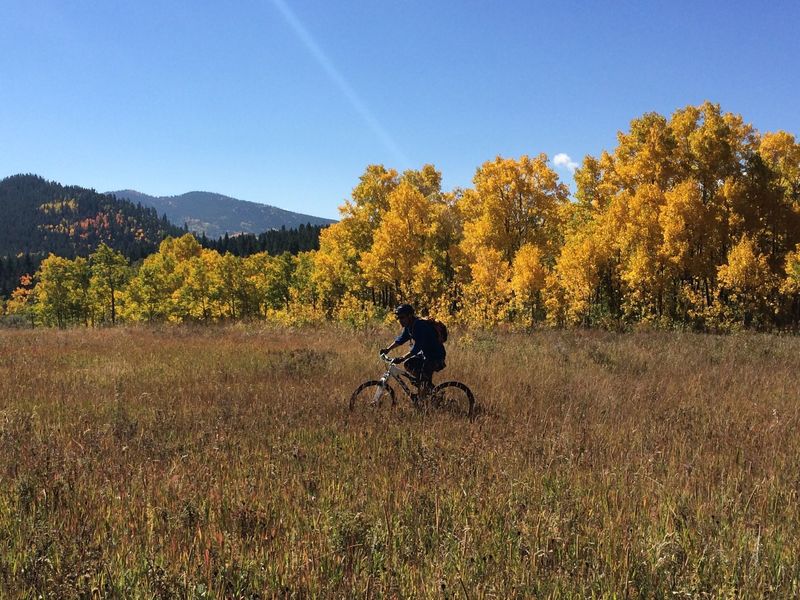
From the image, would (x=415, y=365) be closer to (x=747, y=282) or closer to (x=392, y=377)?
(x=392, y=377)

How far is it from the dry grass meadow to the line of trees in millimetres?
15852

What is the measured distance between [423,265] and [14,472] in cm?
2558

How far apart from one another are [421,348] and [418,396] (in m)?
0.81

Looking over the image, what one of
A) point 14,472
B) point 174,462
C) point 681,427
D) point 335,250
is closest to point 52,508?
point 174,462

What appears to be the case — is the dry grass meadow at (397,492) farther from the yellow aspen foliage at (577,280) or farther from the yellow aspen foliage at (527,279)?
the yellow aspen foliage at (577,280)

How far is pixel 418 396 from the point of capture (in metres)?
7.56

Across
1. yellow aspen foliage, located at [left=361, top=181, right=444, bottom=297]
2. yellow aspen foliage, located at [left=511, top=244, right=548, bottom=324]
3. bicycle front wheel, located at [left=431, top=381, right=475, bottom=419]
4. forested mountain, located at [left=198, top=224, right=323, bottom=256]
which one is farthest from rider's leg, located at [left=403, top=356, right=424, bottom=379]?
forested mountain, located at [left=198, top=224, right=323, bottom=256]

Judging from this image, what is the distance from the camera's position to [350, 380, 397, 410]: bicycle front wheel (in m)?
7.52

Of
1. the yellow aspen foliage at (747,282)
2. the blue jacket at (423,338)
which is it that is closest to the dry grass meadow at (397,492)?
the blue jacket at (423,338)

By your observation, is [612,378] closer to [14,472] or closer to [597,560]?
[597,560]

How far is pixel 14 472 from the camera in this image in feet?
15.6

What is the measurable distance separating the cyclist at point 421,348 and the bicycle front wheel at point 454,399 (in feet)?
0.91

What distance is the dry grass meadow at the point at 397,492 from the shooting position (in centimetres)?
289

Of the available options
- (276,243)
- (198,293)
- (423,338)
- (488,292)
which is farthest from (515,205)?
(276,243)
